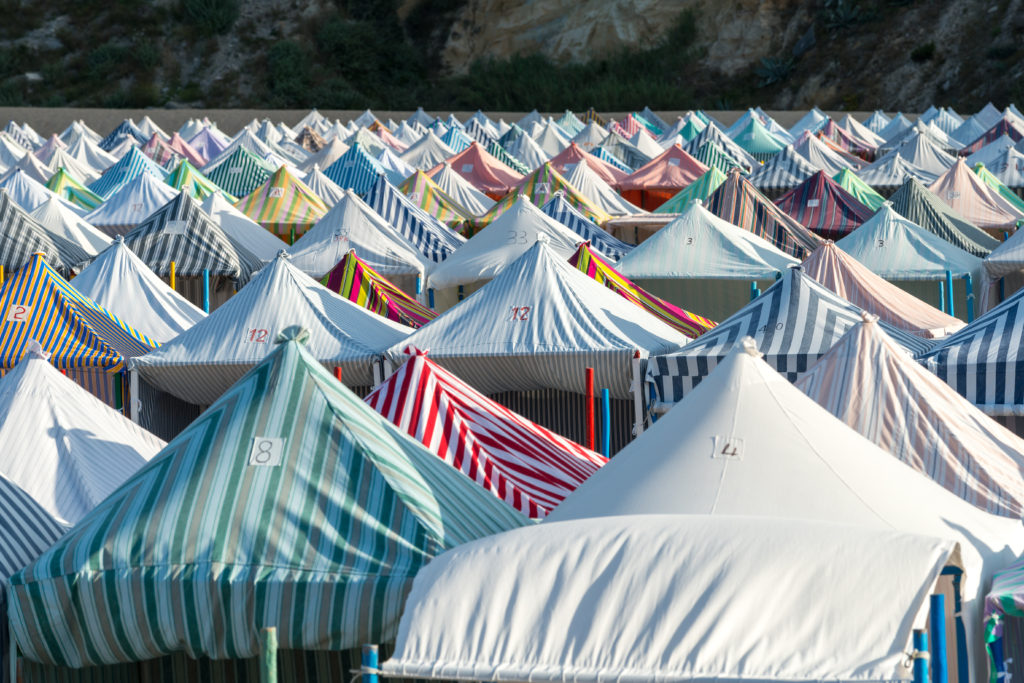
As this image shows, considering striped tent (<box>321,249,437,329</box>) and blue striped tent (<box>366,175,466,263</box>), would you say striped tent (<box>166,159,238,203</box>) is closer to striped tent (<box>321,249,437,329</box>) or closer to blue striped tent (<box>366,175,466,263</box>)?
blue striped tent (<box>366,175,466,263</box>)

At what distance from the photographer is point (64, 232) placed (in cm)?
2127

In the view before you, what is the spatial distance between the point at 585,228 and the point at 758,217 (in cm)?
245

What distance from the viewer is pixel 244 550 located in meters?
6.96

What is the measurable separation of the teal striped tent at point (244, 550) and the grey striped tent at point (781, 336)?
4850mm

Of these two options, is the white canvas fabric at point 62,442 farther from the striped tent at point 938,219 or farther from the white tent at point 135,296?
the striped tent at point 938,219

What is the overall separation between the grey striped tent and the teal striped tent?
191 inches

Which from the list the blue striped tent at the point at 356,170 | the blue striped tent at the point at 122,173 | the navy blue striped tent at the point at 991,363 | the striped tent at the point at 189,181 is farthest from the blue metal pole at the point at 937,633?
the blue striped tent at the point at 122,173

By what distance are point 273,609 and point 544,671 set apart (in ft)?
5.03

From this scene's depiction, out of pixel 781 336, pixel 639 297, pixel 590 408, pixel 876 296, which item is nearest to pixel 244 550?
pixel 590 408

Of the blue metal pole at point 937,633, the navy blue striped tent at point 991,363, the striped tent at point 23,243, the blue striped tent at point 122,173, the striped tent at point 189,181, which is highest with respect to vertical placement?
the blue striped tent at point 122,173

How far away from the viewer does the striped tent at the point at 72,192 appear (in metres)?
27.7

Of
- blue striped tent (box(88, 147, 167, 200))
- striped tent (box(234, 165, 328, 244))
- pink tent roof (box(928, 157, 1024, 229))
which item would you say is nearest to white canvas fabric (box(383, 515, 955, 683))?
pink tent roof (box(928, 157, 1024, 229))

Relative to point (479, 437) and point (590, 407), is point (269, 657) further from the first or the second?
point (590, 407)

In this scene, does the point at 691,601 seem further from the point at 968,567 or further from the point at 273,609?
the point at 273,609
